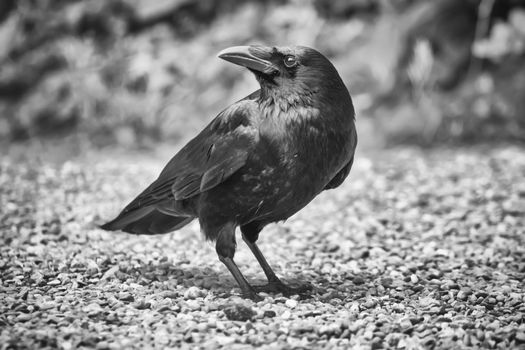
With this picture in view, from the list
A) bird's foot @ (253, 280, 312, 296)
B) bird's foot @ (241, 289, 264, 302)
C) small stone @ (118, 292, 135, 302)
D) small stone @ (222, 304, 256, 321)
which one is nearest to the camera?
small stone @ (222, 304, 256, 321)

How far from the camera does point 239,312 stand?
324 cm

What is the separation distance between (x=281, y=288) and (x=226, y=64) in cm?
522

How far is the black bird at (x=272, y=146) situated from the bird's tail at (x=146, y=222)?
1.61 ft

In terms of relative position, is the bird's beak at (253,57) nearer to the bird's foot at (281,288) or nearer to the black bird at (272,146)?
the black bird at (272,146)

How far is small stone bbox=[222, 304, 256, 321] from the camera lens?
3230mm

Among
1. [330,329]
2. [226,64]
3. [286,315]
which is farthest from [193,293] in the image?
[226,64]

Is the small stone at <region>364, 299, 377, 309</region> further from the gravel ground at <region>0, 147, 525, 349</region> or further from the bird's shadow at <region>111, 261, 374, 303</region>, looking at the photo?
the bird's shadow at <region>111, 261, 374, 303</region>

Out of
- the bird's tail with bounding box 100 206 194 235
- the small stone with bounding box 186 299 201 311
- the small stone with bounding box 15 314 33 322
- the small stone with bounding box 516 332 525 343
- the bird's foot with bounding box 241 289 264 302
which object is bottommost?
the small stone with bounding box 516 332 525 343

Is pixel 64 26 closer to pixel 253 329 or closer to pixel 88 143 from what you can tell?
pixel 88 143

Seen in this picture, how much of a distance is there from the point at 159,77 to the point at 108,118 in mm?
800

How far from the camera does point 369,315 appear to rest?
3.37 meters

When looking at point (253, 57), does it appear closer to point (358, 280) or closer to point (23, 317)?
point (358, 280)

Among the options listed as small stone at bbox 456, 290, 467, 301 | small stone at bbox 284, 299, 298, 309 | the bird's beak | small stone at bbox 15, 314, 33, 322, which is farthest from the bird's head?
small stone at bbox 15, 314, 33, 322

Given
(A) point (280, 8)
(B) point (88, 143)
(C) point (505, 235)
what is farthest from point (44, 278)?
(A) point (280, 8)
